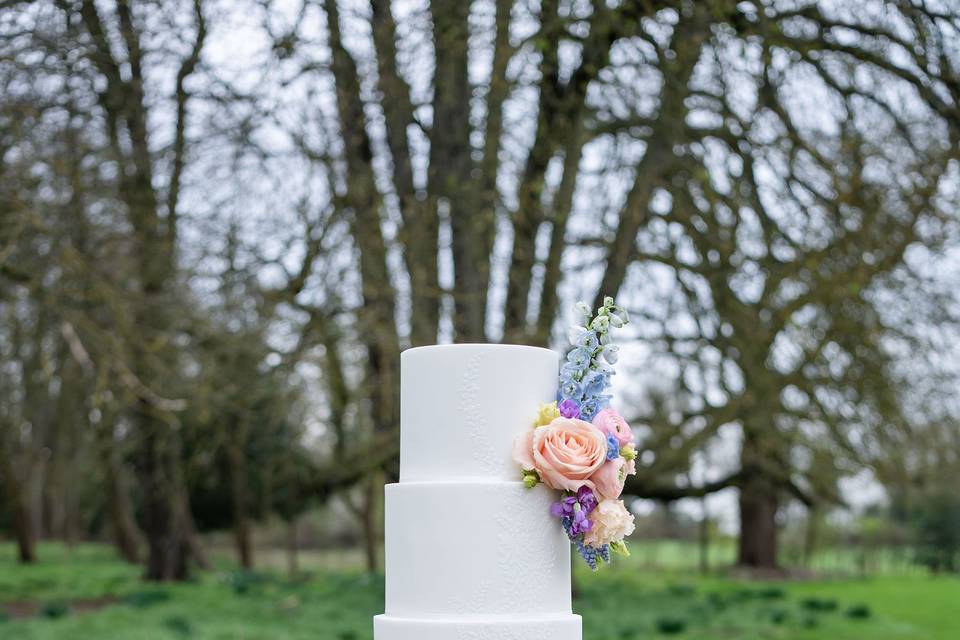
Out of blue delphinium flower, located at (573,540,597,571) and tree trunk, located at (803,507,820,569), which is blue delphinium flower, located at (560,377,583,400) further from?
tree trunk, located at (803,507,820,569)

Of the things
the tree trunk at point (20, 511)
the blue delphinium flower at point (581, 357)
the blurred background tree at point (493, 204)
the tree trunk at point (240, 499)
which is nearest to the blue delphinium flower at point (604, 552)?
the blue delphinium flower at point (581, 357)

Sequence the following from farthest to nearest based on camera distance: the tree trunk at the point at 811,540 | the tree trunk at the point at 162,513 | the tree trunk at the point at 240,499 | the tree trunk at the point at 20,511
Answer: the tree trunk at the point at 811,540
the tree trunk at the point at 20,511
the tree trunk at the point at 240,499
the tree trunk at the point at 162,513

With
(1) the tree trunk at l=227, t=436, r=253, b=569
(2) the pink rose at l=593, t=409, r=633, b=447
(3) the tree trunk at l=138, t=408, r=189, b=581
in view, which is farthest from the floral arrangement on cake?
(1) the tree trunk at l=227, t=436, r=253, b=569

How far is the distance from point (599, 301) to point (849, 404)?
2.57 metres

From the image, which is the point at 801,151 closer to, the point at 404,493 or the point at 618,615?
the point at 618,615

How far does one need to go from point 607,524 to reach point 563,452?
0.77 feet

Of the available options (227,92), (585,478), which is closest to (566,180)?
(227,92)

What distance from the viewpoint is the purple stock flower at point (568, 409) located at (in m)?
3.27

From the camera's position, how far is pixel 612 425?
10.8 feet

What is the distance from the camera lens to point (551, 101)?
9.50 meters

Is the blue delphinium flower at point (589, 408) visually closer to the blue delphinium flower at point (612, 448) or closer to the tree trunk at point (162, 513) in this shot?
the blue delphinium flower at point (612, 448)

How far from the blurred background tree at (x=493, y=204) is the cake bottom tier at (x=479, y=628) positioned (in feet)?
15.4

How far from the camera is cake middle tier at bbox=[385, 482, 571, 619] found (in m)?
3.12

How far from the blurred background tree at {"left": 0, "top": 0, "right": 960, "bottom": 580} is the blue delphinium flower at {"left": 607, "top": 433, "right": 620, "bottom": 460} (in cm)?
452
